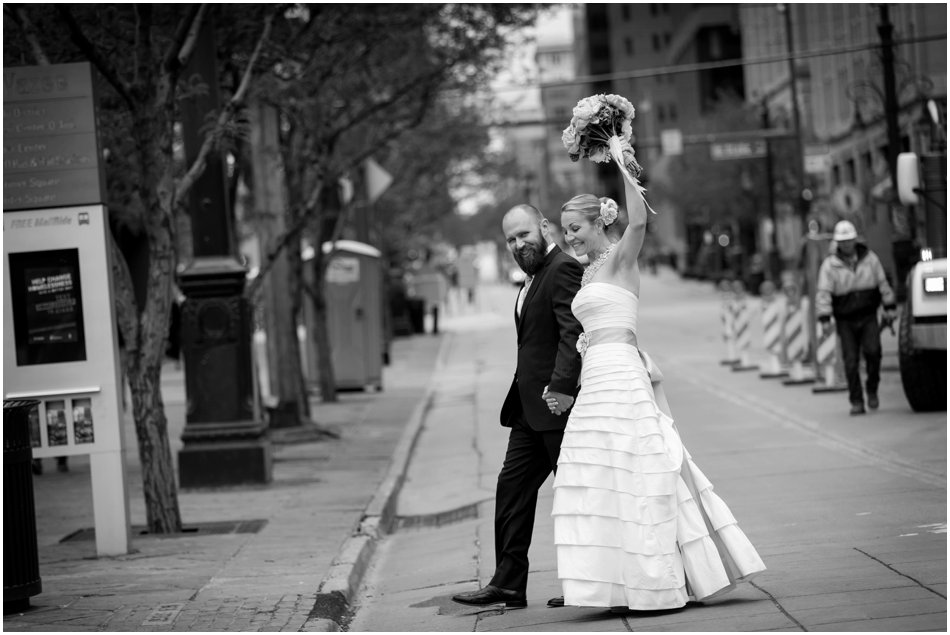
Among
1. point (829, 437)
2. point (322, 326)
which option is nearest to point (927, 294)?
point (829, 437)

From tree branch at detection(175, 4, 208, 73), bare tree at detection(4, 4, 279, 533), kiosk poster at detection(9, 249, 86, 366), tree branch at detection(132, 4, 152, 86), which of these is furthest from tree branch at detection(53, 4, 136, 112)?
kiosk poster at detection(9, 249, 86, 366)

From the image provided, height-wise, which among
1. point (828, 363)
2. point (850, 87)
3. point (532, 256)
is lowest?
point (828, 363)

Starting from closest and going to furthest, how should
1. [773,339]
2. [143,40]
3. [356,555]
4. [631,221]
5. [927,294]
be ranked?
[631,221]
[356,555]
[143,40]
[927,294]
[773,339]

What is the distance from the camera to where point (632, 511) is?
6402mm

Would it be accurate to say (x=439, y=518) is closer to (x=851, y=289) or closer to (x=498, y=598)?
(x=498, y=598)

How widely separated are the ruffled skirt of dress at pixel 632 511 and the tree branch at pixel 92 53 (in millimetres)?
5146

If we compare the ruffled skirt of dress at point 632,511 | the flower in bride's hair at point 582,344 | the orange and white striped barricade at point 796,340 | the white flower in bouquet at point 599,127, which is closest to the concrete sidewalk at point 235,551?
the ruffled skirt of dress at point 632,511

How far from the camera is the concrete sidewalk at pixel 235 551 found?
7840 mm

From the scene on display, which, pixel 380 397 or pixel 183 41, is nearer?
pixel 183 41

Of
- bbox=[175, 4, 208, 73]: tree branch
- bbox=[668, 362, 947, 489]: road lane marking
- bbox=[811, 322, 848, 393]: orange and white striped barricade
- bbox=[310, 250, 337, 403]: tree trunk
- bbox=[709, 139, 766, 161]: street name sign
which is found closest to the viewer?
bbox=[175, 4, 208, 73]: tree branch

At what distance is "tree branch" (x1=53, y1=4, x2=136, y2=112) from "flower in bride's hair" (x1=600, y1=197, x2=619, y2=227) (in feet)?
15.6

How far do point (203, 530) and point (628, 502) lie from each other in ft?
18.6

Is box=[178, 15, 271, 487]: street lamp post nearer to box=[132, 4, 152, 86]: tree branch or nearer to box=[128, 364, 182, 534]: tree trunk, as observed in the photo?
box=[132, 4, 152, 86]: tree branch

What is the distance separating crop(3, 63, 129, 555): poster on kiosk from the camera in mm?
9828
